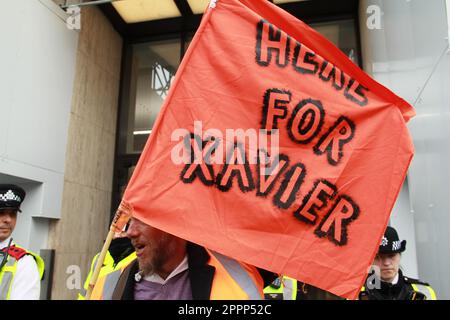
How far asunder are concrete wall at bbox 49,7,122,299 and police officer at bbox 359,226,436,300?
16.6ft

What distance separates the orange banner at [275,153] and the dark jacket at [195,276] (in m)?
0.09

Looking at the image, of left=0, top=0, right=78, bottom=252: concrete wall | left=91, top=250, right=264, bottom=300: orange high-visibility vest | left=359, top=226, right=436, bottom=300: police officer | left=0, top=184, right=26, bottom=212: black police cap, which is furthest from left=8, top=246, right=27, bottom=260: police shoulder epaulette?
left=0, top=0, right=78, bottom=252: concrete wall

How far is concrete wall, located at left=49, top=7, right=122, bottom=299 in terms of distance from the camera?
6938 millimetres

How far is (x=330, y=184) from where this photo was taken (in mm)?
2074

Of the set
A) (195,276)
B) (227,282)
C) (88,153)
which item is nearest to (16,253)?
(195,276)

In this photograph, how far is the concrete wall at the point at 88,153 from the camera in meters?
6.94

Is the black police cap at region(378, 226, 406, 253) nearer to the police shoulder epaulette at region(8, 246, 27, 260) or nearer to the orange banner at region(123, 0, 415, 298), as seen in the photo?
the orange banner at region(123, 0, 415, 298)

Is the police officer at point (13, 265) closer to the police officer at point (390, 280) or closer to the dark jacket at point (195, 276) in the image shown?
the dark jacket at point (195, 276)

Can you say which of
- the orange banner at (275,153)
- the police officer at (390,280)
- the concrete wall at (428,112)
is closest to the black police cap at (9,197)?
the orange banner at (275,153)

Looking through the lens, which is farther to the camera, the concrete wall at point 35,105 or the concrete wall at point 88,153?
the concrete wall at point 88,153

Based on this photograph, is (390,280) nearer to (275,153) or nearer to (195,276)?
(275,153)

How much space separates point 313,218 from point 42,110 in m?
5.38

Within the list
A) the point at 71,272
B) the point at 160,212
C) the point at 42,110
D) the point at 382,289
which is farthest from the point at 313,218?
the point at 71,272
